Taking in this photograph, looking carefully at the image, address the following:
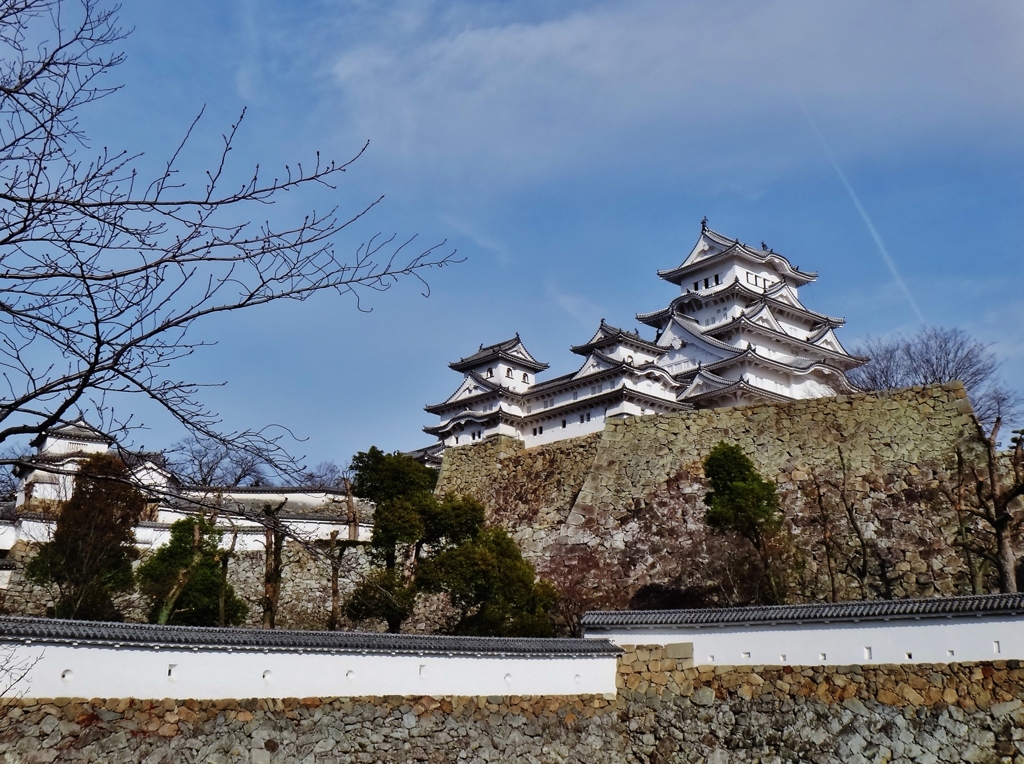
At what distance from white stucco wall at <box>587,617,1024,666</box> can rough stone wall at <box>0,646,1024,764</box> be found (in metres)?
0.15

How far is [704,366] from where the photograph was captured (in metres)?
29.4

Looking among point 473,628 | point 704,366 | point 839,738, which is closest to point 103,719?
point 473,628

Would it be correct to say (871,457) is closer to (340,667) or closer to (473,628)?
(473,628)

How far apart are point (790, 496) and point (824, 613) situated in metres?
8.55

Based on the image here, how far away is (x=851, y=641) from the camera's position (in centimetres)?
1314

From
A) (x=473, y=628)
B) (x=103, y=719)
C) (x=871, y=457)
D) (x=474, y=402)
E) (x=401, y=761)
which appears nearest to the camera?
(x=103, y=719)

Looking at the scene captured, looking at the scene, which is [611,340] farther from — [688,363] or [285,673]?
[285,673]

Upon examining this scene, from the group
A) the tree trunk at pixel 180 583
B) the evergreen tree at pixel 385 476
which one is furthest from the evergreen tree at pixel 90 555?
the evergreen tree at pixel 385 476

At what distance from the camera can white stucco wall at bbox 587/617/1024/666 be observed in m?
12.3

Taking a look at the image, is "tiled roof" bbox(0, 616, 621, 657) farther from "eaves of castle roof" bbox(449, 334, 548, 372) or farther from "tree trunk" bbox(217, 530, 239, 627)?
"eaves of castle roof" bbox(449, 334, 548, 372)

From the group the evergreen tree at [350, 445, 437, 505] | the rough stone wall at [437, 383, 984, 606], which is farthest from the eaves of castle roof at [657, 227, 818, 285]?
the evergreen tree at [350, 445, 437, 505]

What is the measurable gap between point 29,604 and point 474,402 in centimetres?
1573

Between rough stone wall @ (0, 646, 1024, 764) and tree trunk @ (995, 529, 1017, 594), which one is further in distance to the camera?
tree trunk @ (995, 529, 1017, 594)

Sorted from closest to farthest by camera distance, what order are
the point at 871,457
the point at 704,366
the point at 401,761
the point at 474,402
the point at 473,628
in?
1. the point at 401,761
2. the point at 473,628
3. the point at 871,457
4. the point at 704,366
5. the point at 474,402
